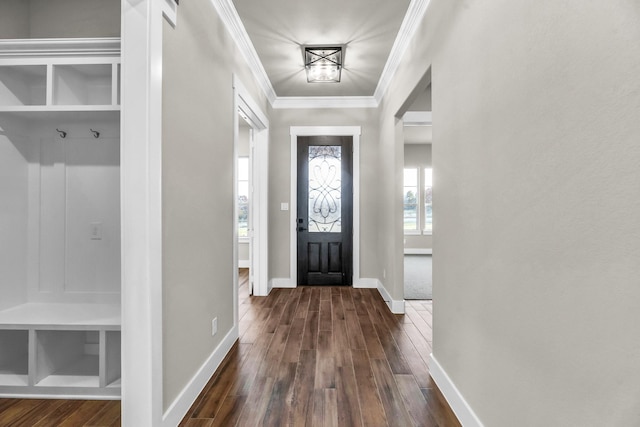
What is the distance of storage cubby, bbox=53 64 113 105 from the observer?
2016 millimetres

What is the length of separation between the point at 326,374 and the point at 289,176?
3.05 meters

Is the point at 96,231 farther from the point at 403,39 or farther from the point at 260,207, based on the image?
the point at 403,39

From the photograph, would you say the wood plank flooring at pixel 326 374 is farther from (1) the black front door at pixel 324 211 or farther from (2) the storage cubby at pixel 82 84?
(2) the storage cubby at pixel 82 84

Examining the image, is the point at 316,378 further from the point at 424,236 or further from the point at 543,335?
the point at 424,236

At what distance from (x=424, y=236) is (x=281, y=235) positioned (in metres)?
5.03

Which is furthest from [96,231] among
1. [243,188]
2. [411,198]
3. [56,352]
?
[411,198]

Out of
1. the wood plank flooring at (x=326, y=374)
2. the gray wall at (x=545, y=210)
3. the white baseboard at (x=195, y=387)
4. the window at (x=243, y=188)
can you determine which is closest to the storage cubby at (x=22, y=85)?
the white baseboard at (x=195, y=387)

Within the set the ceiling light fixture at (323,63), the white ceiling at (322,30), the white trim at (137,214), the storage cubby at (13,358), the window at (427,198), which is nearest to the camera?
the white trim at (137,214)

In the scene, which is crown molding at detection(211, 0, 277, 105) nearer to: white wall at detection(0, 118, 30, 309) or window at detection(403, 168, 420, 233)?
white wall at detection(0, 118, 30, 309)

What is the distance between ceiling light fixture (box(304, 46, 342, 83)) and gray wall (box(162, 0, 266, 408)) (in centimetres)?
90

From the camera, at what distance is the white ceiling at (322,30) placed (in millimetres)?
2617

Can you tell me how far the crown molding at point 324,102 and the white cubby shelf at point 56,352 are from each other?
3.46 meters

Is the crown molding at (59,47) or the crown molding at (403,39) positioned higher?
the crown molding at (403,39)

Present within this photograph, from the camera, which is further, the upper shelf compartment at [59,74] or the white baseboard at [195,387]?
the upper shelf compartment at [59,74]
